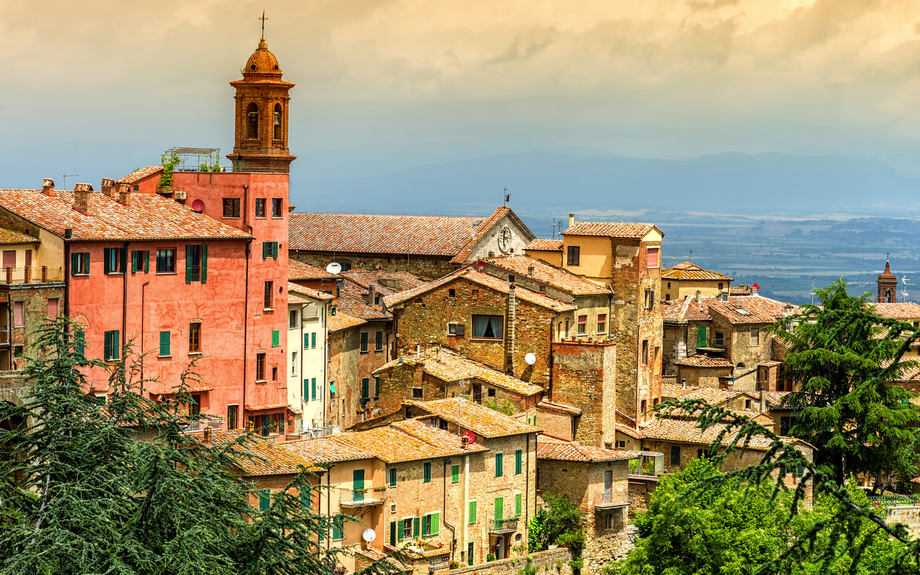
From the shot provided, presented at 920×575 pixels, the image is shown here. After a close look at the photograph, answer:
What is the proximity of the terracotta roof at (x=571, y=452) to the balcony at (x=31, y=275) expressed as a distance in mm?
19196

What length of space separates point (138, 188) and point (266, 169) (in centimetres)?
493

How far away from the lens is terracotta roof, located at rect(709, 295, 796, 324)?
71500 mm

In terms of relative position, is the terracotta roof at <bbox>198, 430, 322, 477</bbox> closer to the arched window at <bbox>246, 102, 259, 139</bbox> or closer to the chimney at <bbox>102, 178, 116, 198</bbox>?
the chimney at <bbox>102, 178, 116, 198</bbox>

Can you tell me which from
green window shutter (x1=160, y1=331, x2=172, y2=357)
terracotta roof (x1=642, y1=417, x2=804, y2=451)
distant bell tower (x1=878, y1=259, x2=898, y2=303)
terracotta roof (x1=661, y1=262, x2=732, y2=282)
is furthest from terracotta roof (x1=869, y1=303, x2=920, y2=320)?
green window shutter (x1=160, y1=331, x2=172, y2=357)

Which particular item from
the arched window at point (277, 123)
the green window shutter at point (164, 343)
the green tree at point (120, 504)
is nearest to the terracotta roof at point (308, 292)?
the arched window at point (277, 123)

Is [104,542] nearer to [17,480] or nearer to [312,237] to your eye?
[17,480]

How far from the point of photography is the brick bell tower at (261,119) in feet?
185

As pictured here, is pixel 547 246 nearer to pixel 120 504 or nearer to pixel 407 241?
pixel 407 241

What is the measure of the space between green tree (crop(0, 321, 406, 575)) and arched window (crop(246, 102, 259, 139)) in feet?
94.3

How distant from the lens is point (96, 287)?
4703cm

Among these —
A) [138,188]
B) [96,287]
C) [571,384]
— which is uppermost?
[138,188]

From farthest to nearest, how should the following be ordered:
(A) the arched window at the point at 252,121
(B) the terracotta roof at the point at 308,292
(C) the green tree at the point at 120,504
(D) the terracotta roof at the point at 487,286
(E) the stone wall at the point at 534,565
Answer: (D) the terracotta roof at the point at 487,286 → (A) the arched window at the point at 252,121 → (B) the terracotta roof at the point at 308,292 → (E) the stone wall at the point at 534,565 → (C) the green tree at the point at 120,504

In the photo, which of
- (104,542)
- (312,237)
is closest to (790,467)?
(104,542)

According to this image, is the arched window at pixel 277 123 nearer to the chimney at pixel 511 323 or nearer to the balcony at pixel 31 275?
the chimney at pixel 511 323
